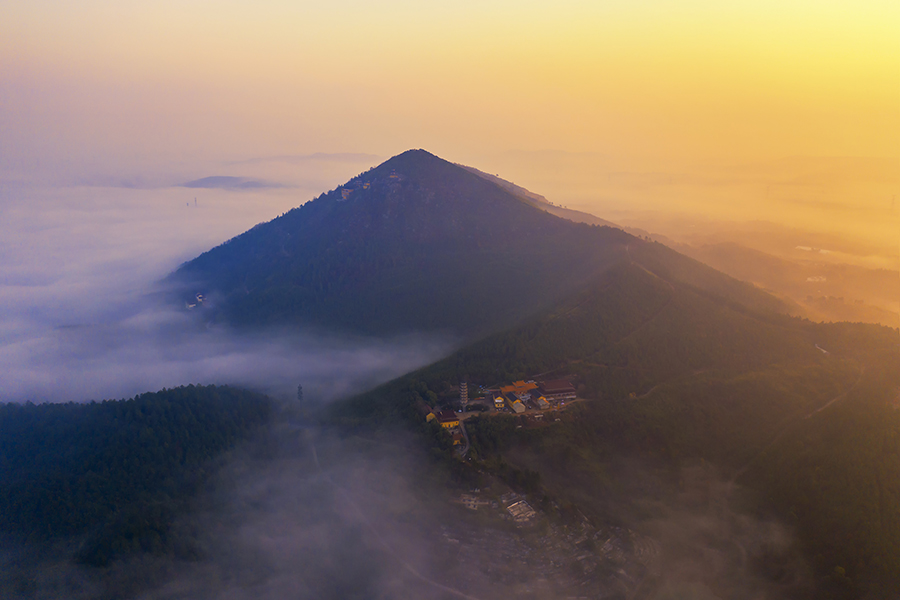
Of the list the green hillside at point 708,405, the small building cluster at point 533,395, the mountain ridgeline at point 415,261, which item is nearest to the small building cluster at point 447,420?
the green hillside at point 708,405

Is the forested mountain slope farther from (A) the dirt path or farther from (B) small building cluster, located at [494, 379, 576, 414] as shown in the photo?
(A) the dirt path

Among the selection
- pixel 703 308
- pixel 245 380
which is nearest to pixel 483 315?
pixel 703 308

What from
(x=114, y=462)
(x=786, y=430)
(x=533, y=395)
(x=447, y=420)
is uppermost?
(x=533, y=395)

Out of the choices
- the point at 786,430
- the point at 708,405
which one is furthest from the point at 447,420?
the point at 786,430

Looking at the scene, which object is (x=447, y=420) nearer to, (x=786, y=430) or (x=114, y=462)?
(x=114, y=462)

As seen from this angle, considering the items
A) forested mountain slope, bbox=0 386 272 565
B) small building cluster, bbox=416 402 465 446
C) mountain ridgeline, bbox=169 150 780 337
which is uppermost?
mountain ridgeline, bbox=169 150 780 337

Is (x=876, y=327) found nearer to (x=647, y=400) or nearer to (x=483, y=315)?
(x=647, y=400)

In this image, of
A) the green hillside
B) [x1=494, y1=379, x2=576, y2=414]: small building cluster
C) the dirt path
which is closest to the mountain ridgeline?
the green hillside

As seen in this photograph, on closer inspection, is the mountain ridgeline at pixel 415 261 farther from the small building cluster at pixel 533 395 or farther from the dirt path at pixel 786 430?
the dirt path at pixel 786 430

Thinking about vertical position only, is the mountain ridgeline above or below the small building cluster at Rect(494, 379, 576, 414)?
above
